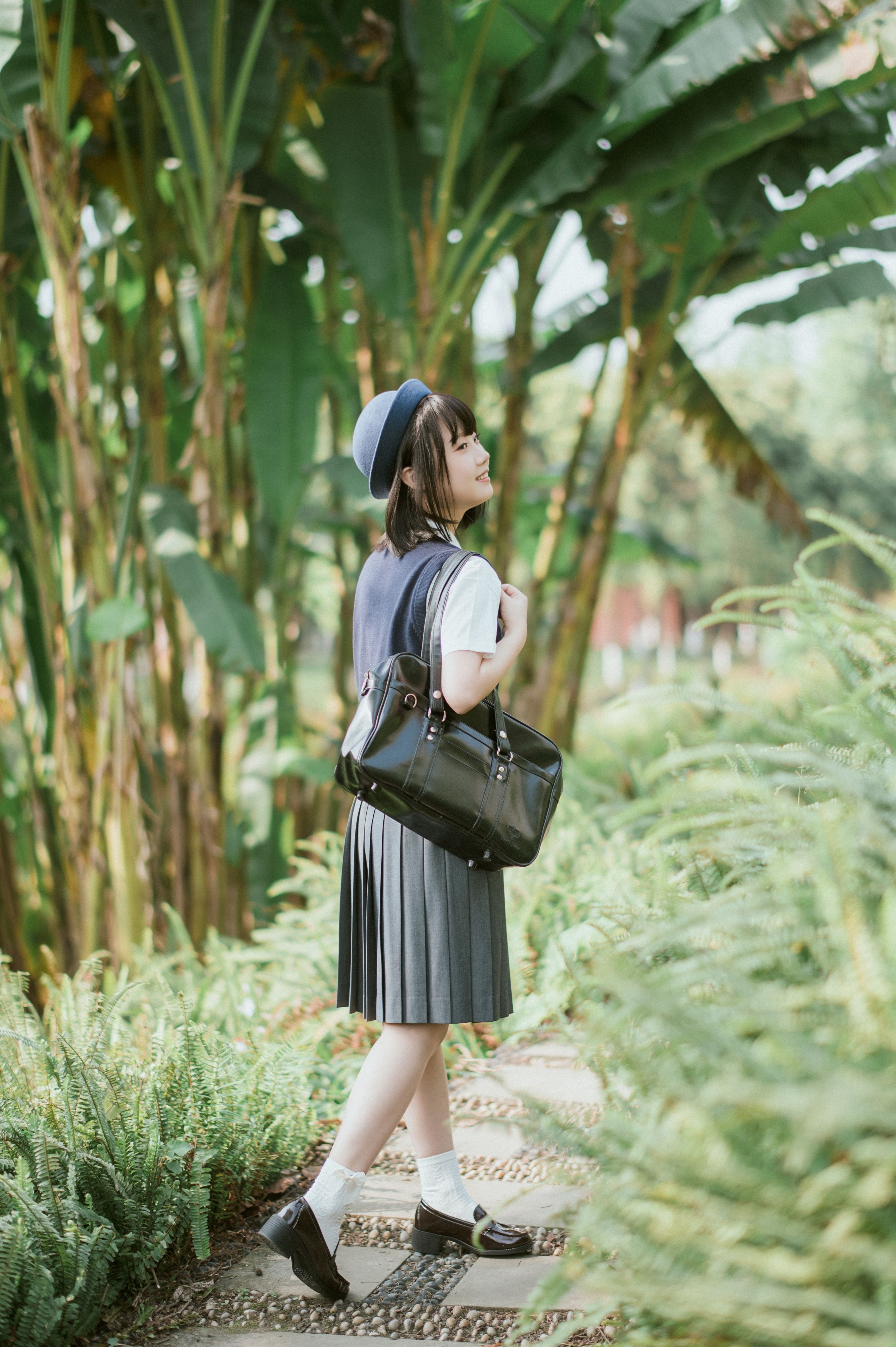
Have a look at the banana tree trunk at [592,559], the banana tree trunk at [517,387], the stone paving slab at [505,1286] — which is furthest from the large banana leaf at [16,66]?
the stone paving slab at [505,1286]

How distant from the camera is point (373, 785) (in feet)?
6.86

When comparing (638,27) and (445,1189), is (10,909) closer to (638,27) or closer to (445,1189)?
(445,1189)

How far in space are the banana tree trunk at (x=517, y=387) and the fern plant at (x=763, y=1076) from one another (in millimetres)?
4183

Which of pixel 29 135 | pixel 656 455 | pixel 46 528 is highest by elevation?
pixel 656 455

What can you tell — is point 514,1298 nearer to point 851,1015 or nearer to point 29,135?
point 851,1015

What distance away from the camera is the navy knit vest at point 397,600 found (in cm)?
218

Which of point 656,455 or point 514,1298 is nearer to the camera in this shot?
point 514,1298

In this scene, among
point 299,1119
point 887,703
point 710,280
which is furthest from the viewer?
point 710,280

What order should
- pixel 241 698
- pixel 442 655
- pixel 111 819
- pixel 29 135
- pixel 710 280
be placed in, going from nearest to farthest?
pixel 442 655
pixel 29 135
pixel 111 819
pixel 241 698
pixel 710 280

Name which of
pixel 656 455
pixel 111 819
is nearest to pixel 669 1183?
pixel 111 819

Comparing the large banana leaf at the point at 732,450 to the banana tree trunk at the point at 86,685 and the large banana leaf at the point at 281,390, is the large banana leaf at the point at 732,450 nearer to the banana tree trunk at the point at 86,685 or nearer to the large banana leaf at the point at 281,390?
the large banana leaf at the point at 281,390

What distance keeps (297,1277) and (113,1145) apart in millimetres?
451

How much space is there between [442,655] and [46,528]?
347 centimetres

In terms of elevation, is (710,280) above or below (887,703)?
above
